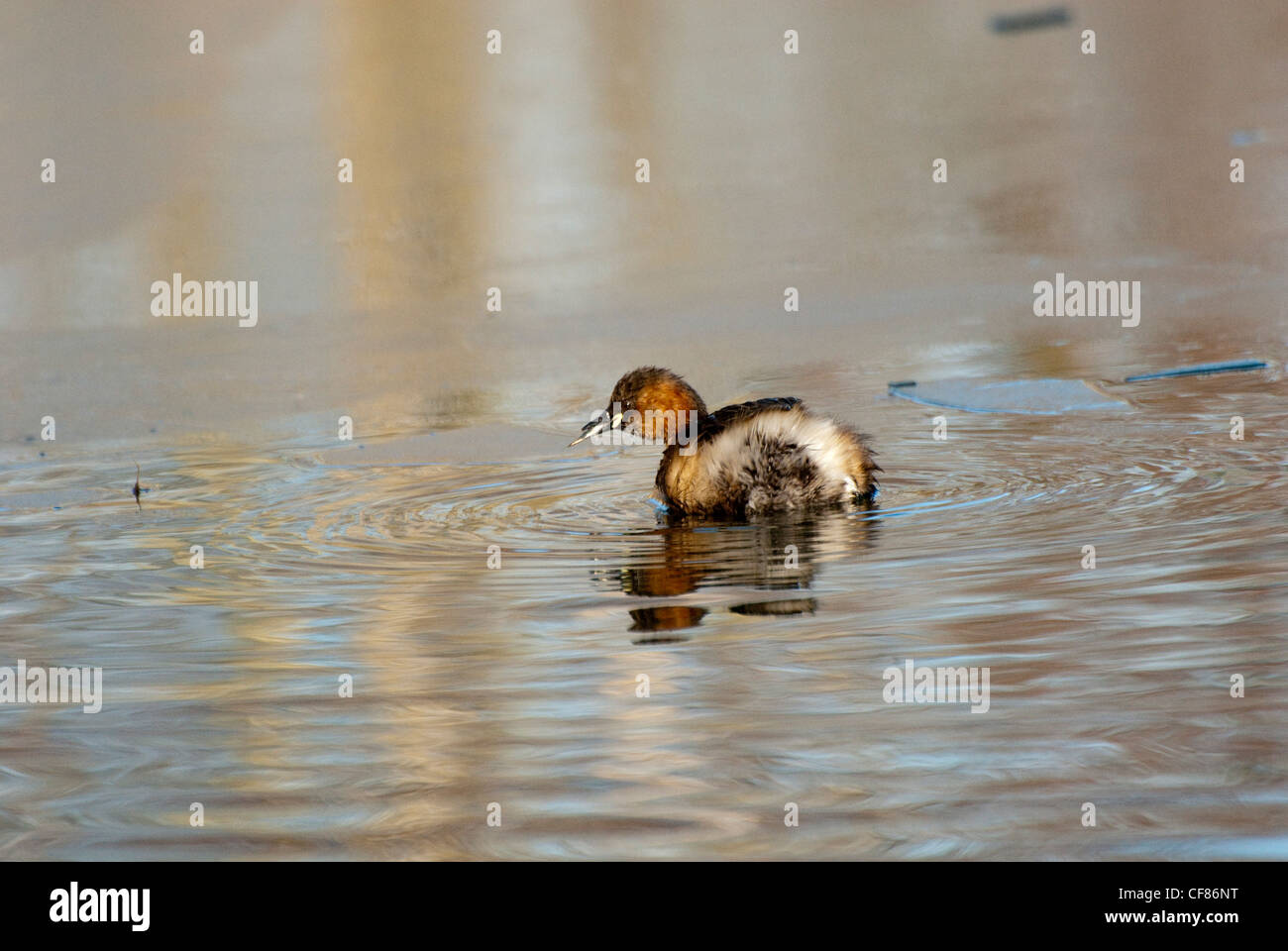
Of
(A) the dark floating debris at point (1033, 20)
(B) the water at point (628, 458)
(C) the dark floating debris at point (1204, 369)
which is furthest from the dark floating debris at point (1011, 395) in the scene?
(A) the dark floating debris at point (1033, 20)

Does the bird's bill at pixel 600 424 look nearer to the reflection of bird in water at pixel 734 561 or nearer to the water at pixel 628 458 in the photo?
the water at pixel 628 458

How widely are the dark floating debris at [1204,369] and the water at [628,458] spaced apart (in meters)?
0.12

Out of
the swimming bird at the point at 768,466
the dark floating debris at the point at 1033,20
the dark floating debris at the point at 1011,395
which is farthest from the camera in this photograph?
the dark floating debris at the point at 1033,20

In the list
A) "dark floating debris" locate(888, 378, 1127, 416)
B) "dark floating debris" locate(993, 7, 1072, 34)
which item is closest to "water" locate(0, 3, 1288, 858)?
"dark floating debris" locate(888, 378, 1127, 416)

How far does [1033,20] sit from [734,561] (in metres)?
15.5

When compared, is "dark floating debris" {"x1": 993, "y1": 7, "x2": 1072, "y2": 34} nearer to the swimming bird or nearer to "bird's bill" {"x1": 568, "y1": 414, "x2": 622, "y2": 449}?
"bird's bill" {"x1": 568, "y1": 414, "x2": 622, "y2": 449}

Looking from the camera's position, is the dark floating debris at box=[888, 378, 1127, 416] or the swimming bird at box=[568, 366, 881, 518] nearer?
the swimming bird at box=[568, 366, 881, 518]

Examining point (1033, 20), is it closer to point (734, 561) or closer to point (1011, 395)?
point (1011, 395)

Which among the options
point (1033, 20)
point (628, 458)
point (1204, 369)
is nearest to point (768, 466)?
point (628, 458)

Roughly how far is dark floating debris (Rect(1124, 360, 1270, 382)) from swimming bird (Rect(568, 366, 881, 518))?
2.38 m

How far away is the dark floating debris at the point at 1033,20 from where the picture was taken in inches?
805

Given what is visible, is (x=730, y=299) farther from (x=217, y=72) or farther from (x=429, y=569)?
(x=217, y=72)

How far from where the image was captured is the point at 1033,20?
67.2 ft

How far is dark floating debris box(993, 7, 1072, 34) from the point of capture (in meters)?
20.4
